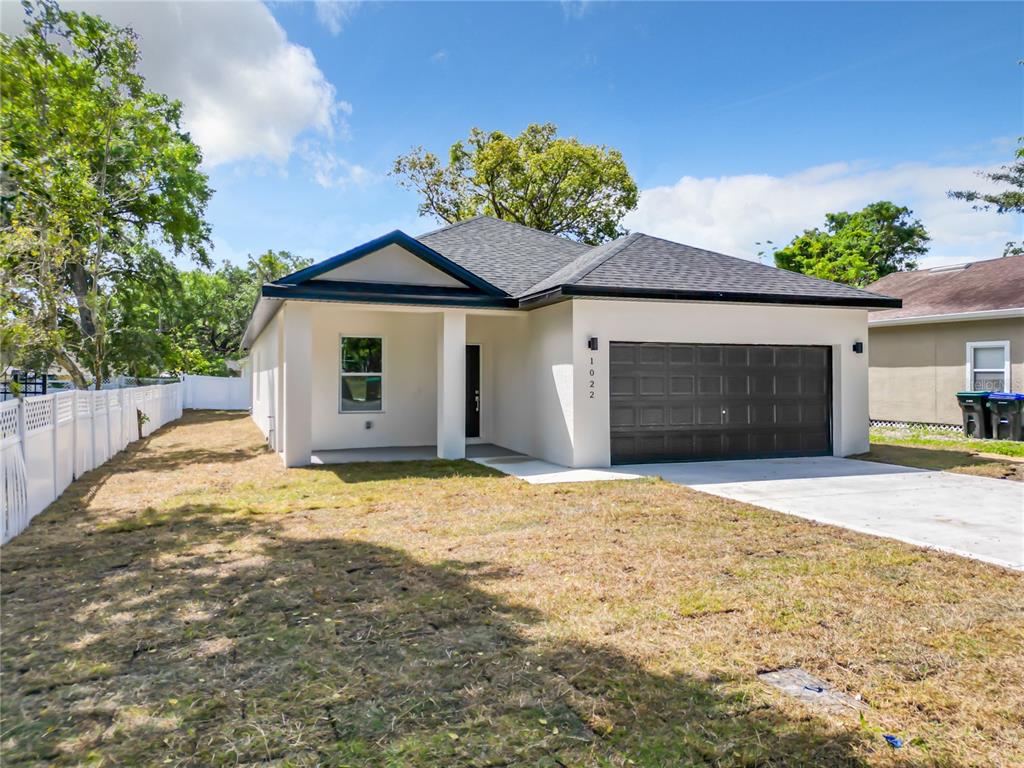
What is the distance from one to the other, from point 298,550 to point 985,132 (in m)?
24.8

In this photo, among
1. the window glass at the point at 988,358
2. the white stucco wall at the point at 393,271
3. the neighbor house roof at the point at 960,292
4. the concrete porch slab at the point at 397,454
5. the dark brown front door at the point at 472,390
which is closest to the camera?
the white stucco wall at the point at 393,271

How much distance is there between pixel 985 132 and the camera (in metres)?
20.2

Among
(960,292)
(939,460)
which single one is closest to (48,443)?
(939,460)

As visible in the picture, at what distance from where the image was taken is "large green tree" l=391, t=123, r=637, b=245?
31141 millimetres

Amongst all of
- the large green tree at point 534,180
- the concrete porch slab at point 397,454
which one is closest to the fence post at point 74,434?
the concrete porch slab at point 397,454

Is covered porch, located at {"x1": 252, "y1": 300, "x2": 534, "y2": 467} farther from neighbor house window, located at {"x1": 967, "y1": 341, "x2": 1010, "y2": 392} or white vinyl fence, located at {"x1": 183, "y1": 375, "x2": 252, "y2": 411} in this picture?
white vinyl fence, located at {"x1": 183, "y1": 375, "x2": 252, "y2": 411}

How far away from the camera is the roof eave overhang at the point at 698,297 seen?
33.3ft

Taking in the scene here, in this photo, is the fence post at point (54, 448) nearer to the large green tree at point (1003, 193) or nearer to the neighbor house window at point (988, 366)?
the neighbor house window at point (988, 366)

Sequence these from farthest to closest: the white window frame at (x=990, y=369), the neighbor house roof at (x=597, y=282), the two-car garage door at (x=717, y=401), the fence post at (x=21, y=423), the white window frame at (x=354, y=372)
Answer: the white window frame at (x=990, y=369)
the white window frame at (x=354, y=372)
the two-car garage door at (x=717, y=401)
the neighbor house roof at (x=597, y=282)
the fence post at (x=21, y=423)

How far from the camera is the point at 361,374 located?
44.5 ft

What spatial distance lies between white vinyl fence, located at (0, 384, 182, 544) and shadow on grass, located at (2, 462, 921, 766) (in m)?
1.59

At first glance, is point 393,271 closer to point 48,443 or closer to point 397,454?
point 397,454

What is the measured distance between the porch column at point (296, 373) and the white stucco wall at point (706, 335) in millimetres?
4337

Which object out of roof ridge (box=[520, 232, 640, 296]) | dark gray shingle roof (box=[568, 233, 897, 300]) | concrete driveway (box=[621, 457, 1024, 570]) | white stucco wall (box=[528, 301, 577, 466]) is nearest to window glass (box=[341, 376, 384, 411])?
white stucco wall (box=[528, 301, 577, 466])
